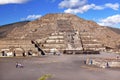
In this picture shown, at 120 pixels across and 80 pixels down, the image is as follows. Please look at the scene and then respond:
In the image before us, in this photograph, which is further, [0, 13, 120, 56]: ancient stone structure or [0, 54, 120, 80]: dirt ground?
[0, 13, 120, 56]: ancient stone structure

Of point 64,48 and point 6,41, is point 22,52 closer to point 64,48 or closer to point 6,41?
point 6,41

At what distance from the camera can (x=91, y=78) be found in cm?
3300

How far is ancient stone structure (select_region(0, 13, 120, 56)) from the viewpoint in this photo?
8200 centimetres

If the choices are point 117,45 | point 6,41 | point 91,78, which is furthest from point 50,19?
point 91,78

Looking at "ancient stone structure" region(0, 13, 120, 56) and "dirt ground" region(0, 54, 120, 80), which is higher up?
"ancient stone structure" region(0, 13, 120, 56)

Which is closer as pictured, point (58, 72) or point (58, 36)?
point (58, 72)

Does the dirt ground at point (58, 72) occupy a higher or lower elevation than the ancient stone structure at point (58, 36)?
lower

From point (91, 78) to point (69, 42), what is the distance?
2475 inches

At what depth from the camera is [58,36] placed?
3740 inches

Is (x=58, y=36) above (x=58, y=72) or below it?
above

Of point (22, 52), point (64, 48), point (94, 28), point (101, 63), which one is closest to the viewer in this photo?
point (101, 63)

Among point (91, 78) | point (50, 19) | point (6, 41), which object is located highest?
point (50, 19)

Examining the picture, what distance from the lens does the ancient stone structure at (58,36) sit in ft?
269

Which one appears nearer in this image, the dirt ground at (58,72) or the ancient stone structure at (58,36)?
the dirt ground at (58,72)
